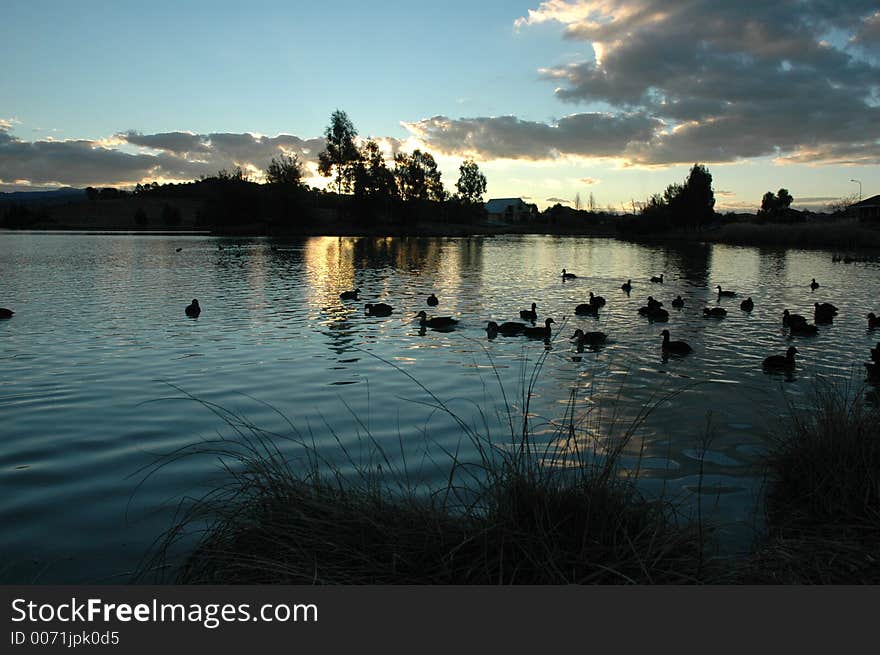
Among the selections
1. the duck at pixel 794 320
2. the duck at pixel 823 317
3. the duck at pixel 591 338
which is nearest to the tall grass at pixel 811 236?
the duck at pixel 823 317

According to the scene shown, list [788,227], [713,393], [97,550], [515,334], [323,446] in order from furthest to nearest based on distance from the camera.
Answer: [788,227] < [515,334] < [713,393] < [323,446] < [97,550]

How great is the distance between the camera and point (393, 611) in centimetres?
323

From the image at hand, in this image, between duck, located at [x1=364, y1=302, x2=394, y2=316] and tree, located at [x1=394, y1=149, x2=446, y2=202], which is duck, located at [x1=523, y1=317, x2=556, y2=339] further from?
tree, located at [x1=394, y1=149, x2=446, y2=202]

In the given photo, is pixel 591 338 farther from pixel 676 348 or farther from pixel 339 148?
pixel 339 148

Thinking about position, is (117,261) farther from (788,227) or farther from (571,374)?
(788,227)

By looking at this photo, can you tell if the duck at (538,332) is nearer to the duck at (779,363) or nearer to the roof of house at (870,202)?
the duck at (779,363)

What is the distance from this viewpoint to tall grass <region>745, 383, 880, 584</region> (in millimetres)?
4160

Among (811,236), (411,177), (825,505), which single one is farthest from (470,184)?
(825,505)

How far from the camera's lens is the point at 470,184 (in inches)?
6521

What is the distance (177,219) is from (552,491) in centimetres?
15934

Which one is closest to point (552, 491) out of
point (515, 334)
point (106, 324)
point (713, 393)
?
point (713, 393)

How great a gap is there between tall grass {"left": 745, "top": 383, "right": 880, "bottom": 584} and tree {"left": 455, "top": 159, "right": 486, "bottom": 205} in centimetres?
16324

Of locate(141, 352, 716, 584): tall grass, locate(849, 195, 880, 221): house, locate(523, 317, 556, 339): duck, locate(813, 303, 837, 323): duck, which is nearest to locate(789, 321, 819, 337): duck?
locate(813, 303, 837, 323): duck

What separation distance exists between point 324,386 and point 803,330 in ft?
43.7
